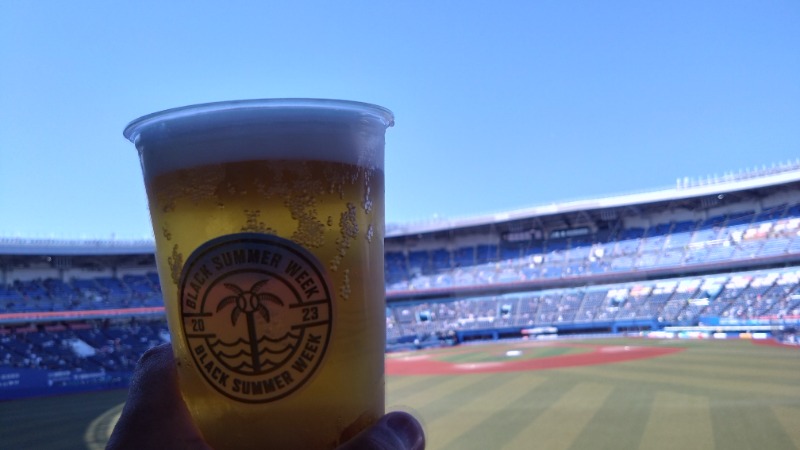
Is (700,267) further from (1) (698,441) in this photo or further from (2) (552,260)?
(1) (698,441)

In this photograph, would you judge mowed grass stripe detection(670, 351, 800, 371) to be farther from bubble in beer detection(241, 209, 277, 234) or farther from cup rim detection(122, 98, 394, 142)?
bubble in beer detection(241, 209, 277, 234)

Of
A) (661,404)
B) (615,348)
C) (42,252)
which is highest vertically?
(42,252)

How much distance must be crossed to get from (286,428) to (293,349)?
0.17 metres

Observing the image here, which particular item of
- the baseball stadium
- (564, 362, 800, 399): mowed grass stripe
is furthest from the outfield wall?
(564, 362, 800, 399): mowed grass stripe

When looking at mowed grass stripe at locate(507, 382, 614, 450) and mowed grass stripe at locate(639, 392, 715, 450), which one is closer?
mowed grass stripe at locate(639, 392, 715, 450)

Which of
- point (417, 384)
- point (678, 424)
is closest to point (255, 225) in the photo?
point (678, 424)

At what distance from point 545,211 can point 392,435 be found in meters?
37.1

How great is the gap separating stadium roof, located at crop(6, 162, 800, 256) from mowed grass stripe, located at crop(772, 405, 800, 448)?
24099 millimetres

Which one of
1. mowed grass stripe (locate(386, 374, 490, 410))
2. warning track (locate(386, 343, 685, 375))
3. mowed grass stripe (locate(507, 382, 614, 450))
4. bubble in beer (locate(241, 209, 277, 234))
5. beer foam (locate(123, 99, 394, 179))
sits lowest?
warning track (locate(386, 343, 685, 375))

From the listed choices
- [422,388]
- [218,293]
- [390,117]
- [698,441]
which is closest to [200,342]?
[218,293]

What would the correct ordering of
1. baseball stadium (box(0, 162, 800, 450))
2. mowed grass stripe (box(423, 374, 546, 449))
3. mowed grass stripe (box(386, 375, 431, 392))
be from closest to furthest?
mowed grass stripe (box(423, 374, 546, 449)) < baseball stadium (box(0, 162, 800, 450)) < mowed grass stripe (box(386, 375, 431, 392))

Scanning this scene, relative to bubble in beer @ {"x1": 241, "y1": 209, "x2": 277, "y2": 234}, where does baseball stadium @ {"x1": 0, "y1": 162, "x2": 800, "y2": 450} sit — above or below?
below

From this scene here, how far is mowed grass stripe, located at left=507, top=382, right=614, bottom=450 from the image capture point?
11.2 metres

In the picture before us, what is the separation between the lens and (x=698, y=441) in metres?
10.5
